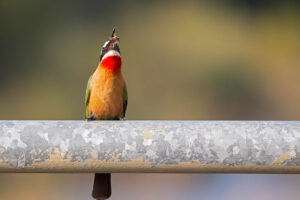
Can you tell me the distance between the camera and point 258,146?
2.09 ft

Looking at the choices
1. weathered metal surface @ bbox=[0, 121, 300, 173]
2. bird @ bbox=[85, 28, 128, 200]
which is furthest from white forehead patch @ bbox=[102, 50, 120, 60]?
weathered metal surface @ bbox=[0, 121, 300, 173]

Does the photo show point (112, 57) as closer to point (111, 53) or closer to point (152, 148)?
point (111, 53)

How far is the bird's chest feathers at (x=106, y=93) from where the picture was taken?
147 cm

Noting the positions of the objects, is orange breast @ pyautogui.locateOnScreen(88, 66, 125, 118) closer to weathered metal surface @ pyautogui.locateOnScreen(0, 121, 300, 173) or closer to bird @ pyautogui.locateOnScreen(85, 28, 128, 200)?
bird @ pyautogui.locateOnScreen(85, 28, 128, 200)

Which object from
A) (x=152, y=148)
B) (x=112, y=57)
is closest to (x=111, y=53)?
(x=112, y=57)

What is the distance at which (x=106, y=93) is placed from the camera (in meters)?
1.48

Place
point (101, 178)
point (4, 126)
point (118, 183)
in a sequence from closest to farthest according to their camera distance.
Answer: point (4, 126)
point (101, 178)
point (118, 183)

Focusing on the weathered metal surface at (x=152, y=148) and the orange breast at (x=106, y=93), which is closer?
the weathered metal surface at (x=152, y=148)

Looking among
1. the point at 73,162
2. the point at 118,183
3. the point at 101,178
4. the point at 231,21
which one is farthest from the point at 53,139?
the point at 231,21

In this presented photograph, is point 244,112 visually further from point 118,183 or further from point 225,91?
point 118,183

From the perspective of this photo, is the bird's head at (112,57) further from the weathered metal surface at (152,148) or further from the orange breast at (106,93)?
the weathered metal surface at (152,148)

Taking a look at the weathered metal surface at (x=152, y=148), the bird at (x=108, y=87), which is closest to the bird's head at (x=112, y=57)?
the bird at (x=108, y=87)

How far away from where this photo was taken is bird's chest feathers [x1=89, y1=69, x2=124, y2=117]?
147 centimetres

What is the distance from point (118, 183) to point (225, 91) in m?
0.93
